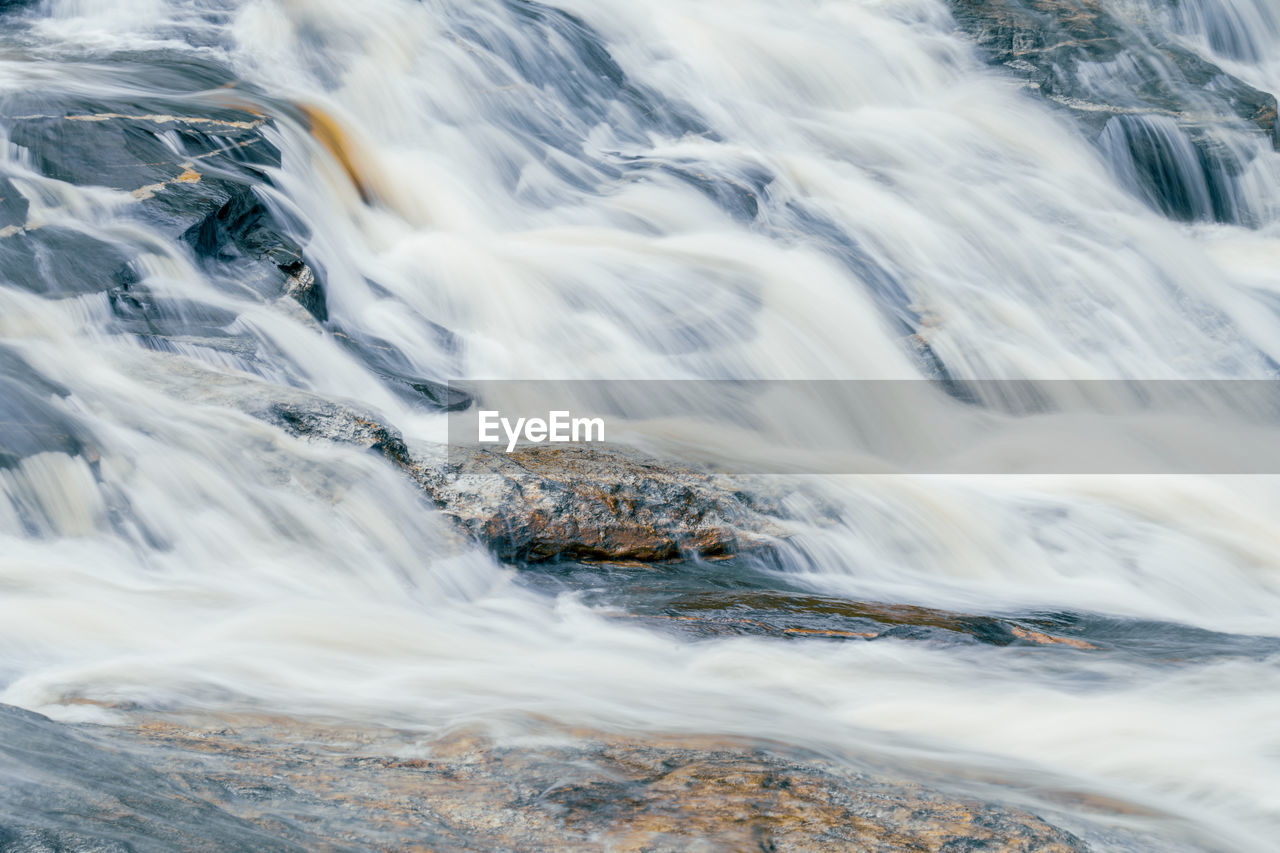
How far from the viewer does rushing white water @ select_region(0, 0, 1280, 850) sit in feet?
13.2

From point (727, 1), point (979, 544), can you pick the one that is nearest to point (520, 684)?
point (979, 544)

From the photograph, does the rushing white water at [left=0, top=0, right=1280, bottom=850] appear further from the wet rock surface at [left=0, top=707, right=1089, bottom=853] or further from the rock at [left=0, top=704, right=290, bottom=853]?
the rock at [left=0, top=704, right=290, bottom=853]

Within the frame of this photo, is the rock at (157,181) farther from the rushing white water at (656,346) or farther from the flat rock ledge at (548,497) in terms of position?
the flat rock ledge at (548,497)

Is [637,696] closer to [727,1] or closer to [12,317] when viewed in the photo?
[12,317]

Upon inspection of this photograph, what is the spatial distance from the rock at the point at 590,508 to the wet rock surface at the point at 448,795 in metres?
1.75

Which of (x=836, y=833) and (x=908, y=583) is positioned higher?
(x=836, y=833)

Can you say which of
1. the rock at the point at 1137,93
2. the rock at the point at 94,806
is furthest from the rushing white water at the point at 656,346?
the rock at the point at 94,806

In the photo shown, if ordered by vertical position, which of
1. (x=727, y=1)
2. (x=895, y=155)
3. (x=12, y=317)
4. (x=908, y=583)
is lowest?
(x=908, y=583)

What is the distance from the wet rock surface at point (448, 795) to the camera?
2.42 m

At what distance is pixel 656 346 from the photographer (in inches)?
286

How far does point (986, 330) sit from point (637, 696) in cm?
511

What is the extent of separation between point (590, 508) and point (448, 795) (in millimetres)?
2483

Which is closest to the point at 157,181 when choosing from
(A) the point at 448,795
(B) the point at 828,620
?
(B) the point at 828,620

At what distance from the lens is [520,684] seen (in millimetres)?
4039
